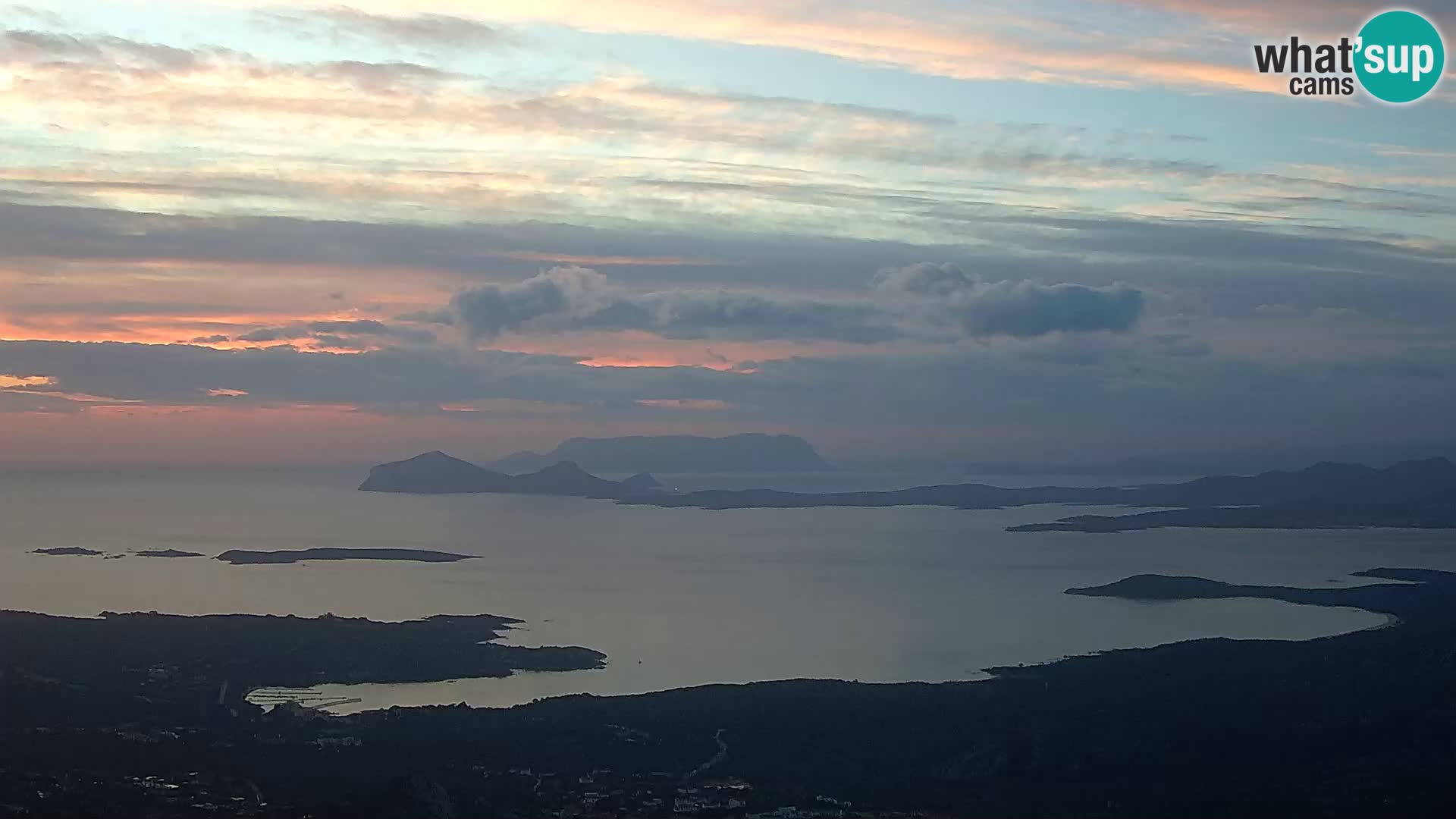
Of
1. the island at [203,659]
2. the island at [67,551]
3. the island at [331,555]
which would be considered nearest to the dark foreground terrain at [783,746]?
the island at [203,659]

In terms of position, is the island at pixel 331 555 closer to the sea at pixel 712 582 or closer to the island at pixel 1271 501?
the sea at pixel 712 582

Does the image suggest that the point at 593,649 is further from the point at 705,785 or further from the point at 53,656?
the point at 705,785

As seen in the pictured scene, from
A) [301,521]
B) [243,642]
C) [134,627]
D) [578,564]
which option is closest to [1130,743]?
[243,642]

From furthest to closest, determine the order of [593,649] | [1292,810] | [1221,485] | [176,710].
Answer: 1. [1221,485]
2. [593,649]
3. [176,710]
4. [1292,810]

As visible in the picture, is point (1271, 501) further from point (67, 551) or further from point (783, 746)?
point (783, 746)

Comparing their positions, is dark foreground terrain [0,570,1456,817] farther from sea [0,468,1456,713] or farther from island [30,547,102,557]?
island [30,547,102,557]

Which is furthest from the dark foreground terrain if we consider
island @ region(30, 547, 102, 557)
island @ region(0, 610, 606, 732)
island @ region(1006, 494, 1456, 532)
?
island @ region(1006, 494, 1456, 532)
